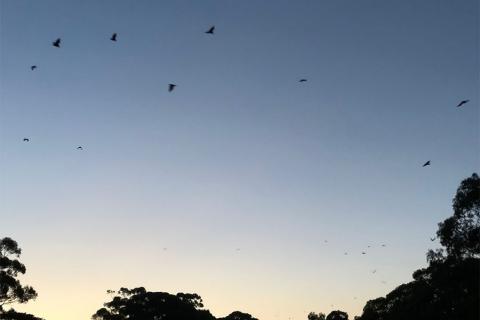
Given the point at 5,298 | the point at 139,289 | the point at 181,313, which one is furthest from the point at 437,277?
the point at 139,289

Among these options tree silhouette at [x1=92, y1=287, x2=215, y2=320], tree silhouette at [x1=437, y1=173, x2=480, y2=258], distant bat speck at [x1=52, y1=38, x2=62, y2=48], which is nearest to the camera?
distant bat speck at [x1=52, y1=38, x2=62, y2=48]

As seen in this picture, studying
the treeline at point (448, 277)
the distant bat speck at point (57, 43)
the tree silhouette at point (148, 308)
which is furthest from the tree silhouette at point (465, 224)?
the tree silhouette at point (148, 308)

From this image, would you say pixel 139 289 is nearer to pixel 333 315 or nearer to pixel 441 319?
pixel 333 315

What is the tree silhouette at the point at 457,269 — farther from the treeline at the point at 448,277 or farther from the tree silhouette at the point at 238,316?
the tree silhouette at the point at 238,316

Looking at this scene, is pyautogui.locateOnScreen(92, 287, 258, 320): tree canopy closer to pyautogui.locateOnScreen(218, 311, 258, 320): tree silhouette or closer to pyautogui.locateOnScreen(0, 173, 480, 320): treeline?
pyautogui.locateOnScreen(218, 311, 258, 320): tree silhouette

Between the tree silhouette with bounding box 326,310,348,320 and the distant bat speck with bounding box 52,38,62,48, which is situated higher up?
the distant bat speck with bounding box 52,38,62,48

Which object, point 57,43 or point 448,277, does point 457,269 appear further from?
point 57,43

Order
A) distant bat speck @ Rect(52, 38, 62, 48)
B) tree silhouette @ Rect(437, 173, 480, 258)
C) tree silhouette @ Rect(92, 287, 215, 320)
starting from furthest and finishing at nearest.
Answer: tree silhouette @ Rect(92, 287, 215, 320) < tree silhouette @ Rect(437, 173, 480, 258) < distant bat speck @ Rect(52, 38, 62, 48)

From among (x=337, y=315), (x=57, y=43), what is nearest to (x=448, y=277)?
(x=57, y=43)

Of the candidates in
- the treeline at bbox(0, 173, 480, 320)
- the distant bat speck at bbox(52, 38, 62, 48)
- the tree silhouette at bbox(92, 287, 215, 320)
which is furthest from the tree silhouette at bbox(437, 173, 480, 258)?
the tree silhouette at bbox(92, 287, 215, 320)

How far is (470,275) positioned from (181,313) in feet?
147

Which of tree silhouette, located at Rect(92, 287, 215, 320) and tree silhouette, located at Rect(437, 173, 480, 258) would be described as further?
tree silhouette, located at Rect(92, 287, 215, 320)

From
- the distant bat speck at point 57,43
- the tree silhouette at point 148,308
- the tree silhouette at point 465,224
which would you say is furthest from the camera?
the tree silhouette at point 148,308

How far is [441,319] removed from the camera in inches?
1455
